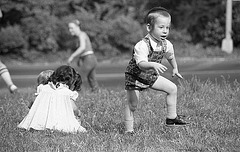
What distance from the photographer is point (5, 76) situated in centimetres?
945

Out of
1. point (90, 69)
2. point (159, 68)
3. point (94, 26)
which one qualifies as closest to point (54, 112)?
point (159, 68)

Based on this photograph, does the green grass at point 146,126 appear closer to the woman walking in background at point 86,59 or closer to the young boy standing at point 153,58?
the young boy standing at point 153,58

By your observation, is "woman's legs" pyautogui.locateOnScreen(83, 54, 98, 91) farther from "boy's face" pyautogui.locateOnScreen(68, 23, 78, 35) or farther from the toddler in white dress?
the toddler in white dress

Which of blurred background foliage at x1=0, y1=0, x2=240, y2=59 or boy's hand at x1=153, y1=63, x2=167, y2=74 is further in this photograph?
blurred background foliage at x1=0, y1=0, x2=240, y2=59

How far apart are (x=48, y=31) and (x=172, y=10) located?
5.53 meters

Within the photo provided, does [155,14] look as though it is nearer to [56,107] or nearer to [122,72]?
[56,107]

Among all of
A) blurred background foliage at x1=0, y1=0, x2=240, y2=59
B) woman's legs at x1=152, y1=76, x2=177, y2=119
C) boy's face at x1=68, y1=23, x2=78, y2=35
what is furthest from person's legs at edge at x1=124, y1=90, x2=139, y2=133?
blurred background foliage at x1=0, y1=0, x2=240, y2=59

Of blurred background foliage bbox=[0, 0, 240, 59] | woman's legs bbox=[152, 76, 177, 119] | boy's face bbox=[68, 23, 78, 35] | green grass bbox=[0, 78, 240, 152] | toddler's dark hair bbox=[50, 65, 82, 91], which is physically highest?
blurred background foliage bbox=[0, 0, 240, 59]

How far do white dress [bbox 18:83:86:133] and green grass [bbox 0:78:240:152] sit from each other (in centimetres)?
13

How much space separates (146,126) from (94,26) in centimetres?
1181

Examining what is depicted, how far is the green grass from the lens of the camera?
489 cm

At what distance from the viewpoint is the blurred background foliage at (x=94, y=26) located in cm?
1691

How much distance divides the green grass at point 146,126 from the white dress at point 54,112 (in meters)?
0.13

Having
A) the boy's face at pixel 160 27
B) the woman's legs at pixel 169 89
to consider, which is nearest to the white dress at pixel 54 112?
the woman's legs at pixel 169 89
